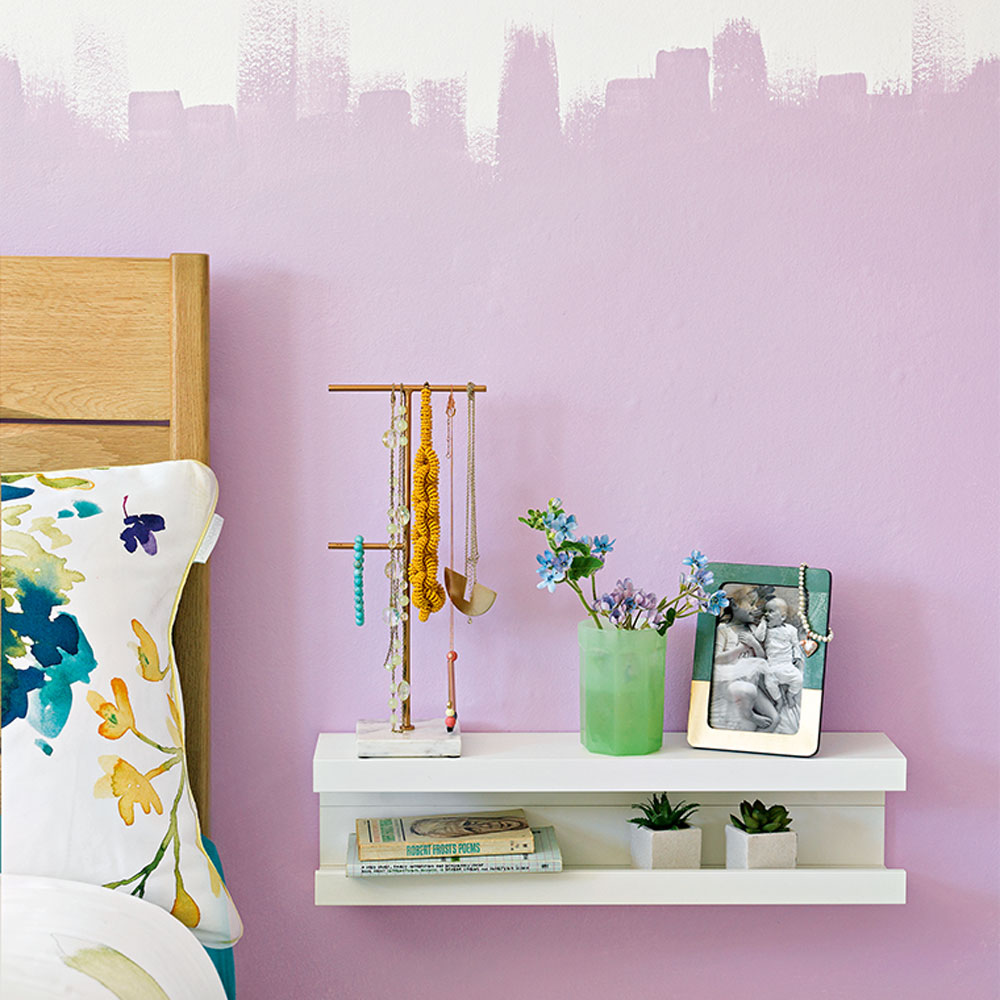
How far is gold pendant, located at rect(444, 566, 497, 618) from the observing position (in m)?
1.32

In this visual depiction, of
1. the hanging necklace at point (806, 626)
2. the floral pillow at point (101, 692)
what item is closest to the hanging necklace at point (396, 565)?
the floral pillow at point (101, 692)

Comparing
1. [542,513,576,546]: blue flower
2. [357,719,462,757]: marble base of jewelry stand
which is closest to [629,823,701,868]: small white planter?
[357,719,462,757]: marble base of jewelry stand

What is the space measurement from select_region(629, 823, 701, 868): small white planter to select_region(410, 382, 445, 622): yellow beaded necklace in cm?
38

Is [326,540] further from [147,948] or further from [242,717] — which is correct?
[147,948]

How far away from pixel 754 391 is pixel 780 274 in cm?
15

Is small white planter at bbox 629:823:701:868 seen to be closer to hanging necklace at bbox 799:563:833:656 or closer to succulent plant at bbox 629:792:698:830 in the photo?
succulent plant at bbox 629:792:698:830

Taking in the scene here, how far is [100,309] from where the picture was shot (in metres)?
1.30

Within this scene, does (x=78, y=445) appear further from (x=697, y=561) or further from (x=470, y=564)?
(x=697, y=561)

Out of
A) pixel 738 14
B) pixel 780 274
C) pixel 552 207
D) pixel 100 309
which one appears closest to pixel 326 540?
pixel 100 309

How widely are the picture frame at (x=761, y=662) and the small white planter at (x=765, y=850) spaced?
0.35 ft

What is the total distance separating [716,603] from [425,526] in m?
0.36

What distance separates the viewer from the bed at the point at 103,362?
1293 mm

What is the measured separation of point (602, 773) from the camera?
1.26m

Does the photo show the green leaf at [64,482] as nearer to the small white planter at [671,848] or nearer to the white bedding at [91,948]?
the white bedding at [91,948]
